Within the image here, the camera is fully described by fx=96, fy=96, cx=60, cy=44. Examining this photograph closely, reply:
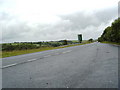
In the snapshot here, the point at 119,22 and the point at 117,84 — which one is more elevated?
the point at 119,22

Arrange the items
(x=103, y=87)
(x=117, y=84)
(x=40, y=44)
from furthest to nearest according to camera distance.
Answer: (x=40, y=44), (x=117, y=84), (x=103, y=87)

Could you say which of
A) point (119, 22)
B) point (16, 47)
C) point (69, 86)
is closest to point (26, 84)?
point (69, 86)

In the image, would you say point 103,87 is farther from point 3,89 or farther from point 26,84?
point 3,89

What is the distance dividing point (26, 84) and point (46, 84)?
722 millimetres

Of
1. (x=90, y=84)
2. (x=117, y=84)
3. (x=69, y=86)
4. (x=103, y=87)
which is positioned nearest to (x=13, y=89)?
(x=69, y=86)

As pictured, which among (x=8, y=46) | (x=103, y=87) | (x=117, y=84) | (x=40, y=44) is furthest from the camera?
(x=40, y=44)

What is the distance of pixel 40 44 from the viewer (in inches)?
1147

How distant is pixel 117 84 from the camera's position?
10.6 feet

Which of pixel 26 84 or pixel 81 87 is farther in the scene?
pixel 26 84

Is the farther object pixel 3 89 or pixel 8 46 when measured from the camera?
pixel 8 46

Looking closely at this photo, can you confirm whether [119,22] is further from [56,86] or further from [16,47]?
[56,86]

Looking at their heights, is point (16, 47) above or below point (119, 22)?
below

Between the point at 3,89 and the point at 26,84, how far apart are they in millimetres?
718

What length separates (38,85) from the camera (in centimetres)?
329
